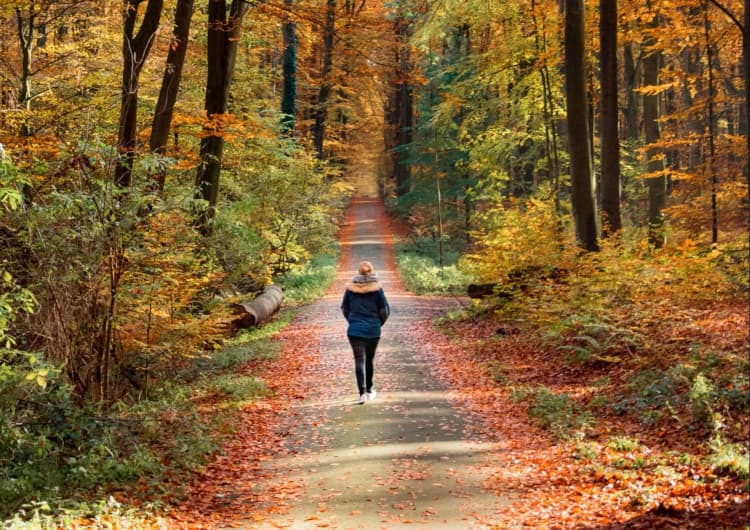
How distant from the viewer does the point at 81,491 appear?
6.23 m

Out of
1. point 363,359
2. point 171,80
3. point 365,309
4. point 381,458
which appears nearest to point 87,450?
point 381,458

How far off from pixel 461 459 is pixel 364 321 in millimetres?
3296

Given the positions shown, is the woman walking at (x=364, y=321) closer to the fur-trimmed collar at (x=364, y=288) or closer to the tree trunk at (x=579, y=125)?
the fur-trimmed collar at (x=364, y=288)

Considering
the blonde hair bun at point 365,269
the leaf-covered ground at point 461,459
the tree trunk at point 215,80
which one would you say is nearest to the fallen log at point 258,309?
the tree trunk at point 215,80

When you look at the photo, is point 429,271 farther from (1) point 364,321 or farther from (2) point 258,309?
(1) point 364,321

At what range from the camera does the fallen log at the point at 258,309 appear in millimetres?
17531

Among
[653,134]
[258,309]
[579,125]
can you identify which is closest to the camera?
[579,125]

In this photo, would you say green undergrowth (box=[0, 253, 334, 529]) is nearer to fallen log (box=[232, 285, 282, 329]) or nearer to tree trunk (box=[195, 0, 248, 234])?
tree trunk (box=[195, 0, 248, 234])

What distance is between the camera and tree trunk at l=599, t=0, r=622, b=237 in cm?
1444

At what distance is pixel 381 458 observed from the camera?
7.62 m

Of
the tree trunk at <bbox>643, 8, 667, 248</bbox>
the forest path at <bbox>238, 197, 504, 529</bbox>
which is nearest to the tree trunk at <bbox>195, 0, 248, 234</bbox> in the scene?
the forest path at <bbox>238, 197, 504, 529</bbox>

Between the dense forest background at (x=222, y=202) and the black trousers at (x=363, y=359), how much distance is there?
8.45ft

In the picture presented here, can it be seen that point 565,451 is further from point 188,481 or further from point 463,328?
point 463,328

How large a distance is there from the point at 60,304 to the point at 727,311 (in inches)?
343
